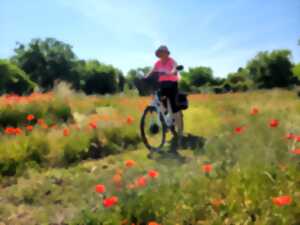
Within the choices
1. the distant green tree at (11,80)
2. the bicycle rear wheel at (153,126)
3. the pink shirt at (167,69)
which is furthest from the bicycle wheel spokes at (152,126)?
the distant green tree at (11,80)

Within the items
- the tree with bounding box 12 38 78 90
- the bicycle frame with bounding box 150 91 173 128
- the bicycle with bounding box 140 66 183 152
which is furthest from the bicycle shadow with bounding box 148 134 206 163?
the tree with bounding box 12 38 78 90

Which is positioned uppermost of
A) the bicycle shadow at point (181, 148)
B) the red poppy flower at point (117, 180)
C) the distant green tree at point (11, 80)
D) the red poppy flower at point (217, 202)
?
the distant green tree at point (11, 80)

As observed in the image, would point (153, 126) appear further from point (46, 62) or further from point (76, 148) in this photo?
point (46, 62)

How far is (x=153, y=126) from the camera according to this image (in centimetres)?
661

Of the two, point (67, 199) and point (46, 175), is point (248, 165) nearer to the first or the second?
point (67, 199)

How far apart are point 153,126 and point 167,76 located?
95 cm

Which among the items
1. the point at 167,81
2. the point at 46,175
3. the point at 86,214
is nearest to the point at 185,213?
the point at 86,214

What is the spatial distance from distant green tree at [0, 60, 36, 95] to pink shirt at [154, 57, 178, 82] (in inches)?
2020

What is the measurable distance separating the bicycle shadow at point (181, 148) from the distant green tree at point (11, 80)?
51.2 metres

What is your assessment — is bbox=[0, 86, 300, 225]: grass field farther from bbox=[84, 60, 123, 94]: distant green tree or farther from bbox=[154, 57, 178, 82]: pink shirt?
Result: bbox=[84, 60, 123, 94]: distant green tree

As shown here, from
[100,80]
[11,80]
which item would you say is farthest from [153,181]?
[100,80]

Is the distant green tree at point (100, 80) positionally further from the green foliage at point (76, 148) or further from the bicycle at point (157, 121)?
the green foliage at point (76, 148)

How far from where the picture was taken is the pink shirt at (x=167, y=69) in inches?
256

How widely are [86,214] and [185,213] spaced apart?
0.88m
